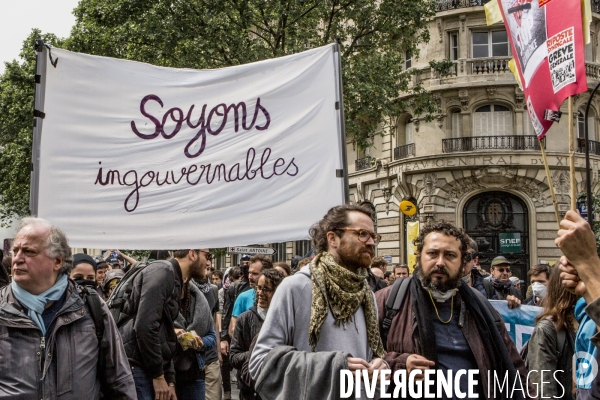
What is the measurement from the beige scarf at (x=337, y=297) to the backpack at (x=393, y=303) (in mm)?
431

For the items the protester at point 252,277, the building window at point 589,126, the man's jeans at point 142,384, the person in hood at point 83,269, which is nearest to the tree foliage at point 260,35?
the building window at point 589,126

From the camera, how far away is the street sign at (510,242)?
91.9ft

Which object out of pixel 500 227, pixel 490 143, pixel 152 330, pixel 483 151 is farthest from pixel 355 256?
pixel 490 143

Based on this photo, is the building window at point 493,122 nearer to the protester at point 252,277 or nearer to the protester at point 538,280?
the protester at point 538,280

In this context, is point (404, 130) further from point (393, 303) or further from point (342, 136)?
point (393, 303)

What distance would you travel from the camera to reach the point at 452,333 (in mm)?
4023

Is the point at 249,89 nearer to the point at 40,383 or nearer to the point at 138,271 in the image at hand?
the point at 138,271

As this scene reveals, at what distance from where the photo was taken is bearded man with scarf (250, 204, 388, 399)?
3168 millimetres

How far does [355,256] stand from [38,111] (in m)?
2.97

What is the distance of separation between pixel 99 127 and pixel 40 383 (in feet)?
8.40

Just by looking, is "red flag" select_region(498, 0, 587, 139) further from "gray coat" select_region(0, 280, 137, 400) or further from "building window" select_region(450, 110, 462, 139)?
"building window" select_region(450, 110, 462, 139)

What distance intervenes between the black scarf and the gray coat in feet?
5.22

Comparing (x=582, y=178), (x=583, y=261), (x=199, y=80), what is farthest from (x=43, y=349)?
(x=582, y=178)

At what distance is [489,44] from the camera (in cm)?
2916
